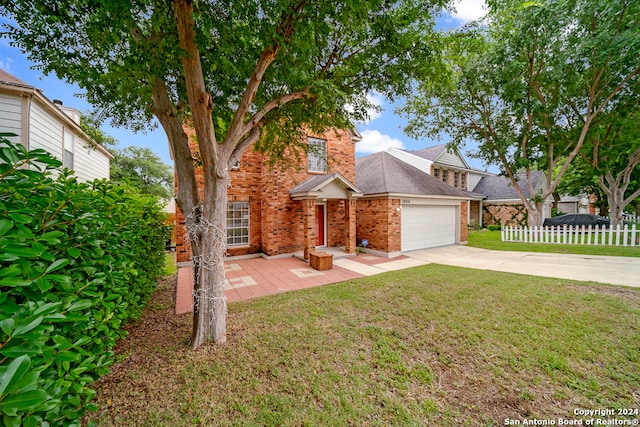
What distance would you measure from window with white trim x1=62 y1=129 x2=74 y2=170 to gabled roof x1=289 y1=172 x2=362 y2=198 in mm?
8469

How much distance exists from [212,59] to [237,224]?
728 cm

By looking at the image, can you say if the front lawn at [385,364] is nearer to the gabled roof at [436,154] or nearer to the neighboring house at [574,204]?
the gabled roof at [436,154]

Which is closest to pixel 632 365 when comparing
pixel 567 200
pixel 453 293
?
pixel 453 293

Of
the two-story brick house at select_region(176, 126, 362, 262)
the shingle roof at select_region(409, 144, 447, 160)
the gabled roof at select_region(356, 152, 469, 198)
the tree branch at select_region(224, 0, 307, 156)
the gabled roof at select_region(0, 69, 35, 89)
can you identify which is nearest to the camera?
the tree branch at select_region(224, 0, 307, 156)

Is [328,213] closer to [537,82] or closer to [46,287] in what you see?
[46,287]

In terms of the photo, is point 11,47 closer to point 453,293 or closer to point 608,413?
point 608,413

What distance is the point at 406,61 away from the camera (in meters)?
4.46

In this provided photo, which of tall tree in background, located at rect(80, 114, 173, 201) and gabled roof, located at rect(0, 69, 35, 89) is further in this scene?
tall tree in background, located at rect(80, 114, 173, 201)

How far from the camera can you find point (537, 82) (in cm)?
1104

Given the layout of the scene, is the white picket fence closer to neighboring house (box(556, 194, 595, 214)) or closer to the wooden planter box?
the wooden planter box

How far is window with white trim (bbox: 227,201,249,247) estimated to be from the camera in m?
9.82

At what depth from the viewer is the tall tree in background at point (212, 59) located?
2978mm

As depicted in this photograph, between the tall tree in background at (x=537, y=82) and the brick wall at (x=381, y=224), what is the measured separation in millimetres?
4733
